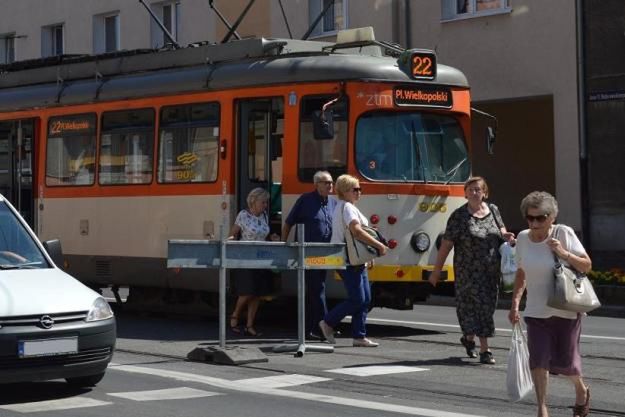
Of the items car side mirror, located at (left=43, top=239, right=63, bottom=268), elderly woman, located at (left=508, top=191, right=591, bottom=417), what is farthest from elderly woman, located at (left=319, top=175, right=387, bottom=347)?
→ elderly woman, located at (left=508, top=191, right=591, bottom=417)

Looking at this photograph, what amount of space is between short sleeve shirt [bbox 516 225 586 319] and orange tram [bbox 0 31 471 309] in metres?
6.20

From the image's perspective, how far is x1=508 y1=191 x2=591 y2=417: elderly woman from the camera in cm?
909

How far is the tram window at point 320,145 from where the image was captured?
15.7 metres

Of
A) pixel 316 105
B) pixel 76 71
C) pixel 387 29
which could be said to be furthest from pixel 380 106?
pixel 387 29

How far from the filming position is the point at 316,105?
15852 mm

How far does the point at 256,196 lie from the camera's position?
50.4 ft

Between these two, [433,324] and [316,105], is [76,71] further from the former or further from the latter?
[433,324]

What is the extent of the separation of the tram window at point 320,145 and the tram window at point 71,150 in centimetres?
376

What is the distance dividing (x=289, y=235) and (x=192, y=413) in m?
4.92

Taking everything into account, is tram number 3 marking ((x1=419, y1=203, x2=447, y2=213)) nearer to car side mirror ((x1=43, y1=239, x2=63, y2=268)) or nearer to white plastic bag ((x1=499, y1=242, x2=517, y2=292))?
white plastic bag ((x1=499, y1=242, x2=517, y2=292))

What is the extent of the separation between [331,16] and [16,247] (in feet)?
63.2

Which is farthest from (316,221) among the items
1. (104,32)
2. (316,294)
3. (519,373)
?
(104,32)

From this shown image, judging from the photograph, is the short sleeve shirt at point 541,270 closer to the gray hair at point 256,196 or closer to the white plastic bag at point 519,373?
the white plastic bag at point 519,373

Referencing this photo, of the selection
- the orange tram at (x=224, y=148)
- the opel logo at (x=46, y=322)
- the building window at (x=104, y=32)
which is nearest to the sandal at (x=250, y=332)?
the orange tram at (x=224, y=148)
